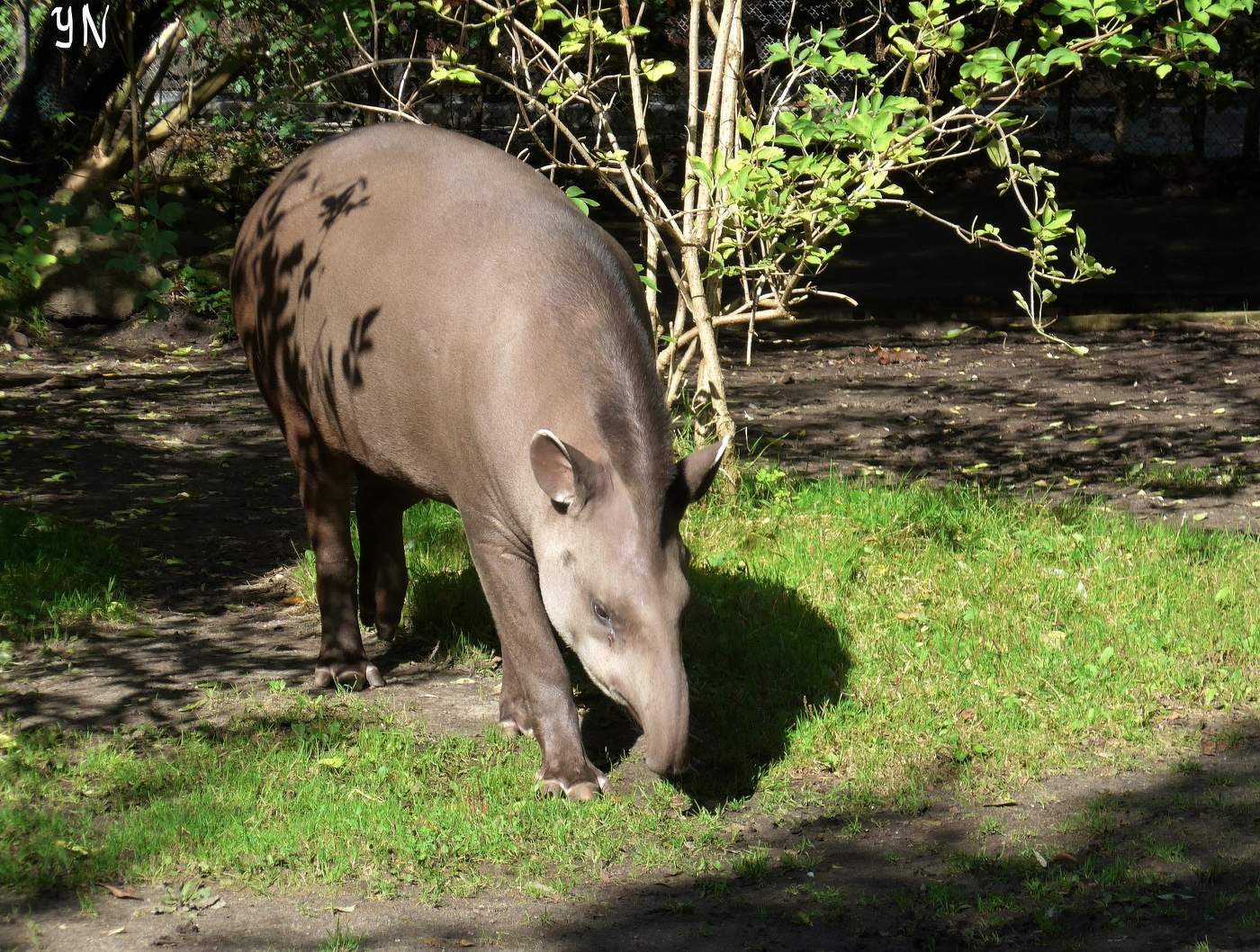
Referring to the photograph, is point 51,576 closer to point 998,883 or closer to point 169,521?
point 169,521

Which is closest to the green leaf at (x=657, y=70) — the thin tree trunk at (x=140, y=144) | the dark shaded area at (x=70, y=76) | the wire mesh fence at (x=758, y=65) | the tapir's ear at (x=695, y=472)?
the tapir's ear at (x=695, y=472)

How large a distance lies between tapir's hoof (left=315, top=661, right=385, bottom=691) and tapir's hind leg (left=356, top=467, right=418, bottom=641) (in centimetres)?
35

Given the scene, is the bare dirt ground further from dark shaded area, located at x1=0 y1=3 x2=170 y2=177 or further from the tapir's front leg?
dark shaded area, located at x1=0 y1=3 x2=170 y2=177

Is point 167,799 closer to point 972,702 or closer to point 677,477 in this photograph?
point 677,477

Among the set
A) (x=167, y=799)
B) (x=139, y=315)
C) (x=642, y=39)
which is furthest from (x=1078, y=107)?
(x=167, y=799)

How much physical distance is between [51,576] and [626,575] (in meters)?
3.23

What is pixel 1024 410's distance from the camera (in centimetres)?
1005

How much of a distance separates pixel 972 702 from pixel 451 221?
2.42 meters

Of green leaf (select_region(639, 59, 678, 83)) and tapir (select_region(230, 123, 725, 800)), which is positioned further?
green leaf (select_region(639, 59, 678, 83))

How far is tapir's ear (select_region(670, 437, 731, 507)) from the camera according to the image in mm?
4477

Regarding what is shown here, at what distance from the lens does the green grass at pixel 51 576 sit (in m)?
6.16

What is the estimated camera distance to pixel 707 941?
391cm

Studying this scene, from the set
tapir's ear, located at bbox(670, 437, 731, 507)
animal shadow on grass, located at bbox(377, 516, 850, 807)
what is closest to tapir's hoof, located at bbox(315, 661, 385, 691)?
animal shadow on grass, located at bbox(377, 516, 850, 807)

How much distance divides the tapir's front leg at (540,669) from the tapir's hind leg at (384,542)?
3.93 feet
